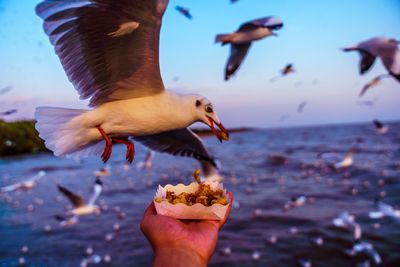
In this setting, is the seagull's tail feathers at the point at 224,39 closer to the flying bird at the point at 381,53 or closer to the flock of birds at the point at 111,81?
the flying bird at the point at 381,53

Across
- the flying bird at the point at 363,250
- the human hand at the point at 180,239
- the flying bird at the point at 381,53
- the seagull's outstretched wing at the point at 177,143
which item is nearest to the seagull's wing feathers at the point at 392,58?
the flying bird at the point at 381,53

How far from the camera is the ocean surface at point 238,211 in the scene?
7.36 ft

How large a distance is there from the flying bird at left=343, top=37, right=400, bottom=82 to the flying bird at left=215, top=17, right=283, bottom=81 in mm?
276

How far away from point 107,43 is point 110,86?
12 centimetres

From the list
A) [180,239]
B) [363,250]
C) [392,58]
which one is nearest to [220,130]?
[180,239]

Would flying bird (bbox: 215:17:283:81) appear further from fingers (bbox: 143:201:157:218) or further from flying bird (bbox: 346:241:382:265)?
flying bird (bbox: 346:241:382:265)

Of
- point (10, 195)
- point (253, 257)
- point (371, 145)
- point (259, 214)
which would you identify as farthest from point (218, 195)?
point (371, 145)

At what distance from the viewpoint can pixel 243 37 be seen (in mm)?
1443

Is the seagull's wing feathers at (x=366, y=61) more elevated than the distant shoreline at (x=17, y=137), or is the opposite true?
the seagull's wing feathers at (x=366, y=61)

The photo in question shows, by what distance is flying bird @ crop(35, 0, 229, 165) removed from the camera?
2.50ft

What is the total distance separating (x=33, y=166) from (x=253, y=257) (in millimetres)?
2833

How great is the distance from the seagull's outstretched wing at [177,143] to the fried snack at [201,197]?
0.42 m

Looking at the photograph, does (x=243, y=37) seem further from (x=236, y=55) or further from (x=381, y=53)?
(x=381, y=53)

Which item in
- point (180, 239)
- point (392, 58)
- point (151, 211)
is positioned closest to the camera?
point (180, 239)
